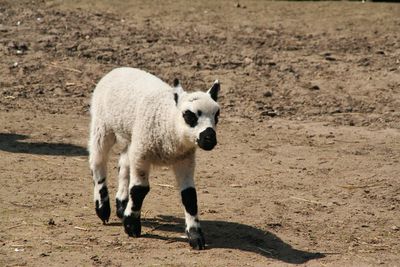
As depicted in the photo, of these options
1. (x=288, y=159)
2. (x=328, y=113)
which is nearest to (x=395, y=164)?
(x=288, y=159)

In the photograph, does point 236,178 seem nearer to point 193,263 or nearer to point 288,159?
point 288,159

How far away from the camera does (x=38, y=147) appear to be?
1171cm

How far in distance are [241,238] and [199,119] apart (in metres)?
1.35

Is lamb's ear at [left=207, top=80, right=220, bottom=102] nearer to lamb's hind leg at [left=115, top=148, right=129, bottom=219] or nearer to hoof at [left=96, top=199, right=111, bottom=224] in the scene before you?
lamb's hind leg at [left=115, top=148, right=129, bottom=219]

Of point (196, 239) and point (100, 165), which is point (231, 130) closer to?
point (100, 165)

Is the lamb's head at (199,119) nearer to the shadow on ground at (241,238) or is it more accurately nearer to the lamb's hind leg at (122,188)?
the shadow on ground at (241,238)

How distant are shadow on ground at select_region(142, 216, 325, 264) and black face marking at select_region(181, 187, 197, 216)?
1.17 feet

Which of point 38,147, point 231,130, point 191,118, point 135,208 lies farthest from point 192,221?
point 231,130

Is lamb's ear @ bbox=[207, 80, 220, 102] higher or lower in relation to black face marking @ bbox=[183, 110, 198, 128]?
higher

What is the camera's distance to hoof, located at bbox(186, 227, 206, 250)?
27.8 feet

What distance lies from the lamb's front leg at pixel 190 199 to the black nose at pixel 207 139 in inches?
24.1

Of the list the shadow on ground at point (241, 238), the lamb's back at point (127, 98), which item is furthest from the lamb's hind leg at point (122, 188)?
the lamb's back at point (127, 98)

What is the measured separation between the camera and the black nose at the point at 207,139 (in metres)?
7.96

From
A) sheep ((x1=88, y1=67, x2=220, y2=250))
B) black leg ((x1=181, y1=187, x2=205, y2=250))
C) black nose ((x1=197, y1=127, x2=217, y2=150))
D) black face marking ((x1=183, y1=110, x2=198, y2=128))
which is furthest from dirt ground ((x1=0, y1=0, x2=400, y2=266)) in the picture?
black face marking ((x1=183, y1=110, x2=198, y2=128))
